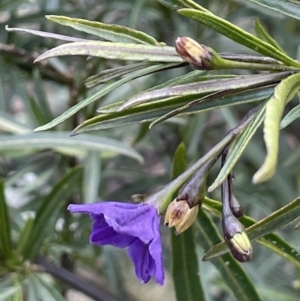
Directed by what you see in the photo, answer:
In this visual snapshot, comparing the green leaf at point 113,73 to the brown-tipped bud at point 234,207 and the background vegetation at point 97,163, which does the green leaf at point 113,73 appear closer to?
the brown-tipped bud at point 234,207

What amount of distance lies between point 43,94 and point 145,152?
0.76 m

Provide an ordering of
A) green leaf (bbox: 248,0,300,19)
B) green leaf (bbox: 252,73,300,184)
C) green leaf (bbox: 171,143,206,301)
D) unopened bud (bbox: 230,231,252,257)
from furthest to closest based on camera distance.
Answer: green leaf (bbox: 171,143,206,301) → green leaf (bbox: 248,0,300,19) → unopened bud (bbox: 230,231,252,257) → green leaf (bbox: 252,73,300,184)

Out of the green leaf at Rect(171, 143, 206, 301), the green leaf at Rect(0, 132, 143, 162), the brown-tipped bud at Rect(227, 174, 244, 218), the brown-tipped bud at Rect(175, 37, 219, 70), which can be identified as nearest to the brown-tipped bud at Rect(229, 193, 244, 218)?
the brown-tipped bud at Rect(227, 174, 244, 218)

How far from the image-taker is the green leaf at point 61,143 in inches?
33.9

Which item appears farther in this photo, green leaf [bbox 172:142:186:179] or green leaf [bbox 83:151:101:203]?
green leaf [bbox 83:151:101:203]

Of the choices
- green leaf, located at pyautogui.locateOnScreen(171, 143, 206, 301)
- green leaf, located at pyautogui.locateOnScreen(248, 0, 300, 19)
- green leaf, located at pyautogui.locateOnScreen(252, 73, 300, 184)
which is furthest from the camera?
green leaf, located at pyautogui.locateOnScreen(171, 143, 206, 301)

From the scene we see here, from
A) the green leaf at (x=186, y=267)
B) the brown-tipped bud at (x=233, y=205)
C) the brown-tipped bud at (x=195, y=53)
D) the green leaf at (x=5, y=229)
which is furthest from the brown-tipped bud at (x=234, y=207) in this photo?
the green leaf at (x=5, y=229)

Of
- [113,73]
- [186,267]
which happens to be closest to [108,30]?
[113,73]

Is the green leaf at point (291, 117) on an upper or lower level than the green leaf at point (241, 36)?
lower

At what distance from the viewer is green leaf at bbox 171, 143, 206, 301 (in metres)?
0.63

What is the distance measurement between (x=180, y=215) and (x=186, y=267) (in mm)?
261

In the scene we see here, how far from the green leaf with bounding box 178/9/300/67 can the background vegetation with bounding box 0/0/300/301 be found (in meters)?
0.25

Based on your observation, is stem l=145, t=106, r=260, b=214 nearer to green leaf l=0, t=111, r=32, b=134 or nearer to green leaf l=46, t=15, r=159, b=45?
green leaf l=46, t=15, r=159, b=45

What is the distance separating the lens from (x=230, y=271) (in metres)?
0.66
